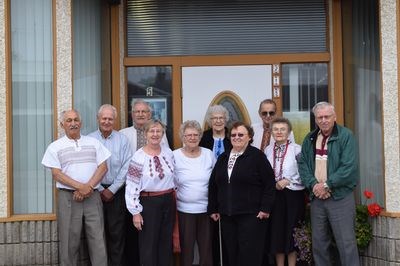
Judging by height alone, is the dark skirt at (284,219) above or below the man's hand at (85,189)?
below

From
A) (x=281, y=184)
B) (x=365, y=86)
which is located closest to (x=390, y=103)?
(x=365, y=86)

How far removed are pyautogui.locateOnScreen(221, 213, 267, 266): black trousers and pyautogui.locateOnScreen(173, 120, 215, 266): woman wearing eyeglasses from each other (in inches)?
9.8

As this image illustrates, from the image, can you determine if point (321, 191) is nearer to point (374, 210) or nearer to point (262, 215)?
point (262, 215)

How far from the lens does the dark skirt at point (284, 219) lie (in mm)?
5535

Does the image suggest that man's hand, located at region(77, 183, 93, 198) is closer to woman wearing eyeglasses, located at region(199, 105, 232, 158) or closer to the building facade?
the building facade

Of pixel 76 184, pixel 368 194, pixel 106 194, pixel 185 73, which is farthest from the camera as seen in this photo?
pixel 185 73

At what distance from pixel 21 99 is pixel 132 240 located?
1809mm

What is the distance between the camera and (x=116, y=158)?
570cm

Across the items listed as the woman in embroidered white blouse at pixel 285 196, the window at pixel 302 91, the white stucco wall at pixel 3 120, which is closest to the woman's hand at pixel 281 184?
the woman in embroidered white blouse at pixel 285 196

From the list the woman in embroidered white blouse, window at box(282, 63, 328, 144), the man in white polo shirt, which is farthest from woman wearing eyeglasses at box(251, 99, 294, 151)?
the man in white polo shirt

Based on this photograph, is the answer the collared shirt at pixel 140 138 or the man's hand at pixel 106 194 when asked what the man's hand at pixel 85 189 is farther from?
the collared shirt at pixel 140 138

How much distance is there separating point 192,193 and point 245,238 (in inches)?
25.4

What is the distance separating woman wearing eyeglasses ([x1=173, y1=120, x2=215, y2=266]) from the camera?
17.8 feet

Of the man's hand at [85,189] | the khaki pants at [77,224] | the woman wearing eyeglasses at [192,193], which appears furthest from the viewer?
the woman wearing eyeglasses at [192,193]
